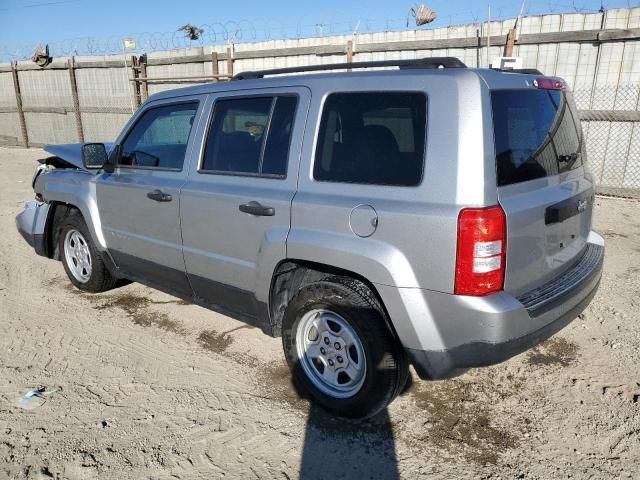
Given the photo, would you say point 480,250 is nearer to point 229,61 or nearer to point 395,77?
point 395,77

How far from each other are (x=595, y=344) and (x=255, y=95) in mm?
3088

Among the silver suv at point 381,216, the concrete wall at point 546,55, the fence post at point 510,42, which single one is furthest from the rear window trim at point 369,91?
the concrete wall at point 546,55

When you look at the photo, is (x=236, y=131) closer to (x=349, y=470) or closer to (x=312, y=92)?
(x=312, y=92)

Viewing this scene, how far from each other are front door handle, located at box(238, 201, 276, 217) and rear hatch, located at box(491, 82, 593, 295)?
1310 mm

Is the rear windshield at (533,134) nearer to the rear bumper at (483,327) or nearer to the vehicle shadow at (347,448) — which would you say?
the rear bumper at (483,327)

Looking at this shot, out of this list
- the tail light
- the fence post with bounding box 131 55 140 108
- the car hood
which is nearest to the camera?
the tail light

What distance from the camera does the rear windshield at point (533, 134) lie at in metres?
2.45

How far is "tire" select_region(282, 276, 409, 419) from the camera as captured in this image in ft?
8.90

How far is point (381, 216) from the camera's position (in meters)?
2.54

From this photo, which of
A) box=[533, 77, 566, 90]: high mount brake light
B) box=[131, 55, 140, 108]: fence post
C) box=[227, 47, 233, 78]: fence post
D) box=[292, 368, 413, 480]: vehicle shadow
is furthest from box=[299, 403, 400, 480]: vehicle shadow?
box=[131, 55, 140, 108]: fence post

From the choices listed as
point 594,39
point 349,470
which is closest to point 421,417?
point 349,470

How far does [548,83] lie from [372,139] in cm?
110

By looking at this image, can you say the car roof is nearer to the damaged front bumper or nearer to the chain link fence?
the damaged front bumper

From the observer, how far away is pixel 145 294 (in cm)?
500
